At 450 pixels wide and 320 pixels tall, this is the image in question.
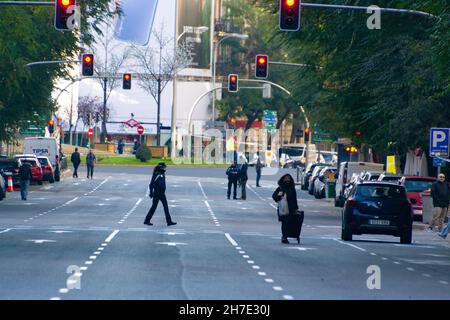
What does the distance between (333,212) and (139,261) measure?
29.3 metres

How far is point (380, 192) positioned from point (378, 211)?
60 centimetres

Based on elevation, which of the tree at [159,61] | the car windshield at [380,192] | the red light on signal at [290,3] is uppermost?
the tree at [159,61]

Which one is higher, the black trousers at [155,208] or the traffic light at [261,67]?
the traffic light at [261,67]

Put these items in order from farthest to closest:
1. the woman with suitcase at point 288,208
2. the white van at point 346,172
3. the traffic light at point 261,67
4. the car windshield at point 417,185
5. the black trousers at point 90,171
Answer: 1. the black trousers at point 90,171
2. the white van at point 346,172
3. the traffic light at point 261,67
4. the car windshield at point 417,185
5. the woman with suitcase at point 288,208

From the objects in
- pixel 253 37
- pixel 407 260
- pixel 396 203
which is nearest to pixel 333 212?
pixel 396 203

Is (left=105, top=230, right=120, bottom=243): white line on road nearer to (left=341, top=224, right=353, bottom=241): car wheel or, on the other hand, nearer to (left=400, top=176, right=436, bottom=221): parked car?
(left=341, top=224, right=353, bottom=241): car wheel

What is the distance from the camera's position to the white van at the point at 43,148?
7319cm

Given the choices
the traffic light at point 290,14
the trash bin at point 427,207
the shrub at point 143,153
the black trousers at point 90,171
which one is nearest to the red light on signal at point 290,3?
the traffic light at point 290,14

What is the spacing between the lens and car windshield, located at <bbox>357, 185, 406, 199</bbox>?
103 feet

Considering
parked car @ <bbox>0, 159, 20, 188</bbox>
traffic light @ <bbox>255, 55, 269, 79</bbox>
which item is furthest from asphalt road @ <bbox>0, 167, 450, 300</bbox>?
parked car @ <bbox>0, 159, 20, 188</bbox>

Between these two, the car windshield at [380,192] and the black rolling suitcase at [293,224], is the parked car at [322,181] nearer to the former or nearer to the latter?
the car windshield at [380,192]

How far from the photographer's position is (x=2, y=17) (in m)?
43.8

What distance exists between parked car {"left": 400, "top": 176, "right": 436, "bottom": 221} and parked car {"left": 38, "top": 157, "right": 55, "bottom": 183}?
95.1ft

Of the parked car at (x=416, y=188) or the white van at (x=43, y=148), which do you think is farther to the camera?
the white van at (x=43, y=148)
